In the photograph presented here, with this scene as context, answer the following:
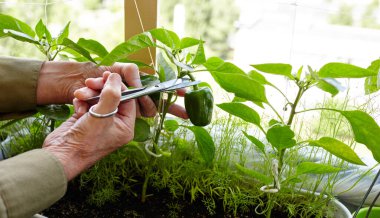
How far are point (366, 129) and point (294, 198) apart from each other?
25cm

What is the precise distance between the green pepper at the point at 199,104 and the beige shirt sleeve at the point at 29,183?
0.24 metres

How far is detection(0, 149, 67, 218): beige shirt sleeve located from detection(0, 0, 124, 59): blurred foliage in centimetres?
56

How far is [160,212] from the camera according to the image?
74cm

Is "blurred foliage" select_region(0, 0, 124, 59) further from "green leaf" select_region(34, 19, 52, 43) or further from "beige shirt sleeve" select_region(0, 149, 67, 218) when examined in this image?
"beige shirt sleeve" select_region(0, 149, 67, 218)

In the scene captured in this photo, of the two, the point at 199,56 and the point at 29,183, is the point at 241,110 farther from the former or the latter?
the point at 29,183

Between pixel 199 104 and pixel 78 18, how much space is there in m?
0.65

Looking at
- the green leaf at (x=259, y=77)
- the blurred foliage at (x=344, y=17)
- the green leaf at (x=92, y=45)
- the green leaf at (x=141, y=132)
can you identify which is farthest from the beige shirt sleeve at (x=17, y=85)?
the blurred foliage at (x=344, y=17)

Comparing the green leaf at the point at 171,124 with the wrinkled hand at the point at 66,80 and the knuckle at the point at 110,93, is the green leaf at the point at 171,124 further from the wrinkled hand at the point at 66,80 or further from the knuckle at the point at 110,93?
the knuckle at the point at 110,93

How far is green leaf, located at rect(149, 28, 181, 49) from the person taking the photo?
0.61 m

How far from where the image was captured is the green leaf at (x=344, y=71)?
53 cm

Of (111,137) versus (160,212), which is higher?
(111,137)

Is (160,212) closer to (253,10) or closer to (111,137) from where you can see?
(111,137)

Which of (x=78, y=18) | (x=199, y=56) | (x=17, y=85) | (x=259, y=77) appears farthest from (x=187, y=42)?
(x=78, y=18)

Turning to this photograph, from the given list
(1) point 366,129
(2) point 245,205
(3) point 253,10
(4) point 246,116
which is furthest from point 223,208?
(3) point 253,10
